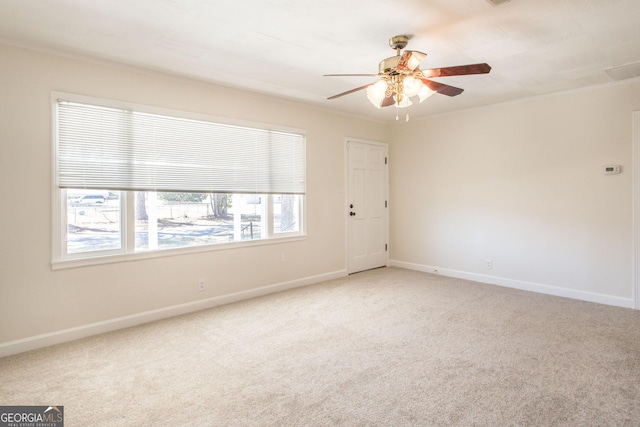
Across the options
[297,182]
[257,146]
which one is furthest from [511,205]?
[257,146]

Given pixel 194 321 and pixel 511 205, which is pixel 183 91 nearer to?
pixel 194 321

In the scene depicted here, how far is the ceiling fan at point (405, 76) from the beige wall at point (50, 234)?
2033 millimetres

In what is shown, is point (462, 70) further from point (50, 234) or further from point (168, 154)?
point (50, 234)

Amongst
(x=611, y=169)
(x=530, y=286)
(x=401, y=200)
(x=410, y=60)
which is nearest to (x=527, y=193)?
(x=611, y=169)

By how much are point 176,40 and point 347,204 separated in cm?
331

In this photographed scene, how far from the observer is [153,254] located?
3518mm

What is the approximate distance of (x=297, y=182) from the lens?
4734 mm

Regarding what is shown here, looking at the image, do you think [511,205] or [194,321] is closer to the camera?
[194,321]

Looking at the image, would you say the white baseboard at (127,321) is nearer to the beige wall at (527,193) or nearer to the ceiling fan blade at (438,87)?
the beige wall at (527,193)

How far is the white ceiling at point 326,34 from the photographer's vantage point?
2.29 meters

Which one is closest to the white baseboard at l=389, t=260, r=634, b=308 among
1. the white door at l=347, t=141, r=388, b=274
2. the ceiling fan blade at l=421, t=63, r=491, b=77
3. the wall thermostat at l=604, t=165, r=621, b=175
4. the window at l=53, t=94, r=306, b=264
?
the white door at l=347, t=141, r=388, b=274

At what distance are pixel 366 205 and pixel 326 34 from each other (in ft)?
11.0

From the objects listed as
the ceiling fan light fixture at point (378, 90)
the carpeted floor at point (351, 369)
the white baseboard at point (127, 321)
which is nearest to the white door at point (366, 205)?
the white baseboard at point (127, 321)

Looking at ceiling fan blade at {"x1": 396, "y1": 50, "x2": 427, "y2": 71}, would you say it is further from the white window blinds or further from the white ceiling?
the white window blinds
